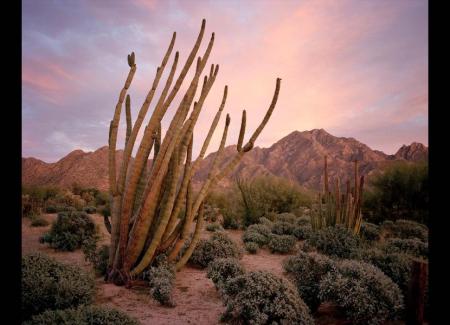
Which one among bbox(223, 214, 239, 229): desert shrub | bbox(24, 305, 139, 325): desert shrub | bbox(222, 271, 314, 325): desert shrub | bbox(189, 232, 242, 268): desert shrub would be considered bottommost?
bbox(223, 214, 239, 229): desert shrub

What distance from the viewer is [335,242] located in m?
7.00

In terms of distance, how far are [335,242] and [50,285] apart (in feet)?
19.2

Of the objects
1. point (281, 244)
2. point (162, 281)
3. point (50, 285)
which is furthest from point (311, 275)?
point (281, 244)

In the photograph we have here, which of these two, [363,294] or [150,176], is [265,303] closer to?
[363,294]

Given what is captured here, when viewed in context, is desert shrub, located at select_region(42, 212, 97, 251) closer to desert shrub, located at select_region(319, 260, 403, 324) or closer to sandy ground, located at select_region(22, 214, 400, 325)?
sandy ground, located at select_region(22, 214, 400, 325)

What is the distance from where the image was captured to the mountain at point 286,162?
42.3 m

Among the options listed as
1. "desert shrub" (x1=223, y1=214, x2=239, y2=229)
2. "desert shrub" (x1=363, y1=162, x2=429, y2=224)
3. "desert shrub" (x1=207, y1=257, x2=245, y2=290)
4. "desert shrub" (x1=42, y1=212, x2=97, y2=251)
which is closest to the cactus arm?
"desert shrub" (x1=207, y1=257, x2=245, y2=290)

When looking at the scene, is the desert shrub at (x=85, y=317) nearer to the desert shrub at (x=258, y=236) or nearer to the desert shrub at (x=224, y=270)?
the desert shrub at (x=224, y=270)

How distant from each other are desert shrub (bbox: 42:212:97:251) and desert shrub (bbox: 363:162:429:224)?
1192 centimetres

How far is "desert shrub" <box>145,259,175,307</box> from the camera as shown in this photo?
4.31 meters

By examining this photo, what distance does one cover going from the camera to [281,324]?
3.37 m

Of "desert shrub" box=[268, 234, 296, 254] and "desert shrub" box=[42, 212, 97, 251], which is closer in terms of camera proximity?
"desert shrub" box=[42, 212, 97, 251]

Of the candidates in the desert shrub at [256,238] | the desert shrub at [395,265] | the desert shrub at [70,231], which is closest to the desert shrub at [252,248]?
the desert shrub at [256,238]
